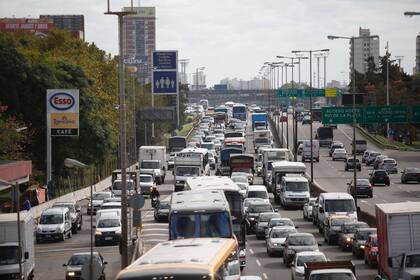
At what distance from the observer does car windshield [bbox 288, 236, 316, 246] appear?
45.1m

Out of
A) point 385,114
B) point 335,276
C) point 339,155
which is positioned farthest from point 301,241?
point 339,155

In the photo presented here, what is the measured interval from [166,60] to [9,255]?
260 feet

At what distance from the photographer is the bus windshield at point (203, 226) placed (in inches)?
1356

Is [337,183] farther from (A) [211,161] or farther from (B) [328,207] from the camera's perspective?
(B) [328,207]

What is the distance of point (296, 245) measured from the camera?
148 feet

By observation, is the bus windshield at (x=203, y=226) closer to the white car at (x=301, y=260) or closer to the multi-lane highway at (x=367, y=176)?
the white car at (x=301, y=260)

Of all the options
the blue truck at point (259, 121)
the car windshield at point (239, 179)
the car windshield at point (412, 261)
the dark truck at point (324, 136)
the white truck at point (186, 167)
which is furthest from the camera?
the blue truck at point (259, 121)

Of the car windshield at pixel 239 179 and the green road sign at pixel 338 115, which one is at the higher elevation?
the green road sign at pixel 338 115

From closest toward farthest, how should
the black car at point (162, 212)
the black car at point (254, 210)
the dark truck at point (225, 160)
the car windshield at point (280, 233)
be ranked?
the car windshield at point (280, 233) < the black car at point (254, 210) < the black car at point (162, 212) < the dark truck at point (225, 160)

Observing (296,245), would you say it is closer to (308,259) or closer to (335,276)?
(308,259)

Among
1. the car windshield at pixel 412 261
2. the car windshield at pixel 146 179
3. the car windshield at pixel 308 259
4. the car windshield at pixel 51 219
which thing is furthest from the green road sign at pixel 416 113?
the car windshield at pixel 412 261

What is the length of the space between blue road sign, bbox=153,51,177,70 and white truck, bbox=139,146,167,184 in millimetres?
20390

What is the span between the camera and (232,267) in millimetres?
27203

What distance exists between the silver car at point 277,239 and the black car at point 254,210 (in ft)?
27.5
